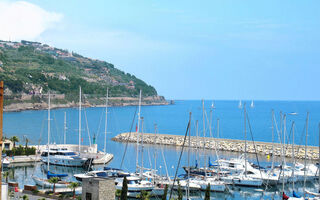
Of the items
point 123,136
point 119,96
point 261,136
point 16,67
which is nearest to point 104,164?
point 123,136

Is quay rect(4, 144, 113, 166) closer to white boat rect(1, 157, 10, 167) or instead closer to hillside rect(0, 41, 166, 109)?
white boat rect(1, 157, 10, 167)

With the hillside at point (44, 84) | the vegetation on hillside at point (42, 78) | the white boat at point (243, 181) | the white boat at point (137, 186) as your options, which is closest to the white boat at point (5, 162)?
the white boat at point (137, 186)

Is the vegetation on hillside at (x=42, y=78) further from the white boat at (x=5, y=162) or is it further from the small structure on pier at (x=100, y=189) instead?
the small structure on pier at (x=100, y=189)

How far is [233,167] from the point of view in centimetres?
3503

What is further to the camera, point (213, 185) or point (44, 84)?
point (44, 84)

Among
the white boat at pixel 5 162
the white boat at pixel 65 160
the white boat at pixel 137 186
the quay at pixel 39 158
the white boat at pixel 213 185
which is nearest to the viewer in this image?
the white boat at pixel 137 186

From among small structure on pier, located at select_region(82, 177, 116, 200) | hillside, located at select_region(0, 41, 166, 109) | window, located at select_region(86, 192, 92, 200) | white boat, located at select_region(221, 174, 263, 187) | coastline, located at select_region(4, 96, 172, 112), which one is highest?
hillside, located at select_region(0, 41, 166, 109)

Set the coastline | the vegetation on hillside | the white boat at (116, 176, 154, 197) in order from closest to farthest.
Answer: the white boat at (116, 176, 154, 197), the coastline, the vegetation on hillside

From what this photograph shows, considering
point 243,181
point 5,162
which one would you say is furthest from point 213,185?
point 5,162

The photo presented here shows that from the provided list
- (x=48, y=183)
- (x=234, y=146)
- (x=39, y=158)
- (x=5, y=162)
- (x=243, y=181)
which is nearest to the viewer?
(x=48, y=183)

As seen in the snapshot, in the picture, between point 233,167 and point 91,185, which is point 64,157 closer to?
point 233,167

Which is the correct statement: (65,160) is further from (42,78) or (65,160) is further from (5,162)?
(42,78)

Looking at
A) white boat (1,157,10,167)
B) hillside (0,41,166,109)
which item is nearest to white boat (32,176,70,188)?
white boat (1,157,10,167)

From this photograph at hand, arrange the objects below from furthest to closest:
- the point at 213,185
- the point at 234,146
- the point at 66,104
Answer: the point at 66,104, the point at 234,146, the point at 213,185
